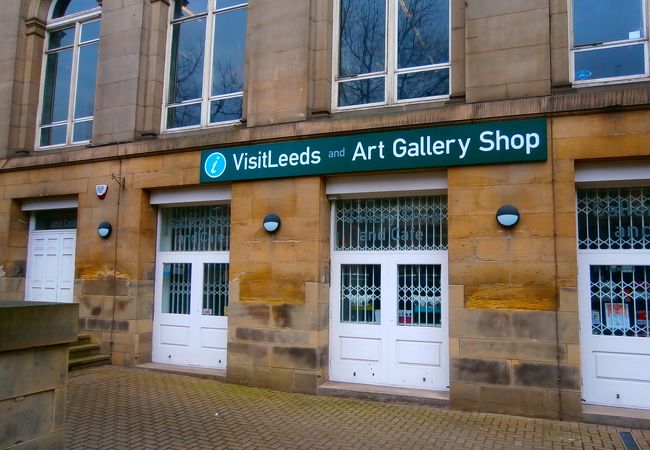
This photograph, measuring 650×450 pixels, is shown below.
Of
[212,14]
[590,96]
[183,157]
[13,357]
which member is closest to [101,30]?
[212,14]

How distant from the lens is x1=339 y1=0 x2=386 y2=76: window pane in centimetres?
824

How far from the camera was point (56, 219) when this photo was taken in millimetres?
10836

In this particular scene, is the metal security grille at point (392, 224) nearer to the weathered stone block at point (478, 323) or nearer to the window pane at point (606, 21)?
the weathered stone block at point (478, 323)

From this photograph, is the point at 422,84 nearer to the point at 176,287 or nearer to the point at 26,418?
the point at 176,287

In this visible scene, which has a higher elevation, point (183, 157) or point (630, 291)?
point (183, 157)

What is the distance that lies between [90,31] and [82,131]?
2.19 metres

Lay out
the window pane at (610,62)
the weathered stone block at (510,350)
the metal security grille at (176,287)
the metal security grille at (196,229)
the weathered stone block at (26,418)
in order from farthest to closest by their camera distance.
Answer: the metal security grille at (176,287) < the metal security grille at (196,229) < the window pane at (610,62) < the weathered stone block at (510,350) < the weathered stone block at (26,418)

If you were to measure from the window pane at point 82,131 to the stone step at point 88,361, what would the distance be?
4327 mm

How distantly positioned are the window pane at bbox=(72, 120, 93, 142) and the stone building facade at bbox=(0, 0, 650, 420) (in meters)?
0.10

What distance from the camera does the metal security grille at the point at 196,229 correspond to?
Answer: 29.7 ft

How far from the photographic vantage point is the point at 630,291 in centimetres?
648

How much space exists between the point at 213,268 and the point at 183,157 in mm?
1948

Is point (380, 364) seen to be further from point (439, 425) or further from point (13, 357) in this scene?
point (13, 357)

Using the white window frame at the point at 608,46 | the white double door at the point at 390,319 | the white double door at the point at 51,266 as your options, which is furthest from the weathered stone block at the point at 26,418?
the white window frame at the point at 608,46
